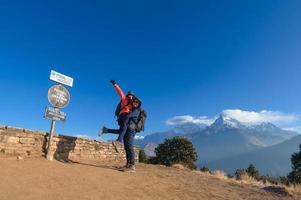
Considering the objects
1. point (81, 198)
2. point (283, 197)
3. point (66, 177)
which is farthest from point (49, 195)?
point (283, 197)

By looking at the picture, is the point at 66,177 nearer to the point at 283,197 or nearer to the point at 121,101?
the point at 121,101

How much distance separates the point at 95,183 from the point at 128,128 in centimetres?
274

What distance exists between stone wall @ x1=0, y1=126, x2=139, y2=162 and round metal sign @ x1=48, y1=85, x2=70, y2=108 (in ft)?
3.72

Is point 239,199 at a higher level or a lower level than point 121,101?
lower

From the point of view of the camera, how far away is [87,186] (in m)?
8.10

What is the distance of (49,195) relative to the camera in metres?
6.96

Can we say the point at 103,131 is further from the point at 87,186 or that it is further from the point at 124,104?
the point at 87,186

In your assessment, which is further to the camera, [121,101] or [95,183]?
[121,101]

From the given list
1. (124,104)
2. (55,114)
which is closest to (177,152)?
(124,104)

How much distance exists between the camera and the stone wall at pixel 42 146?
32.9ft

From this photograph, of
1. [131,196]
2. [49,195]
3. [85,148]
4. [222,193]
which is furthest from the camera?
[85,148]

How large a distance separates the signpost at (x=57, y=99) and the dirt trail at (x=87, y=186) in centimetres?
138

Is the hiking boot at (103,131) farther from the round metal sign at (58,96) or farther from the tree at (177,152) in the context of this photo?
the tree at (177,152)

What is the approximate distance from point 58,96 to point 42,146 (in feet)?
6.12
